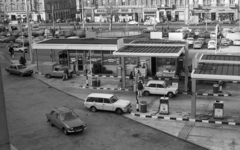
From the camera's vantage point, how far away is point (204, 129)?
20531 millimetres

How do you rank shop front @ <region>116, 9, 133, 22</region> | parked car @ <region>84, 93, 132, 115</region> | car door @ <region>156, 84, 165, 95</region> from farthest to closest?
shop front @ <region>116, 9, 133, 22</region>
car door @ <region>156, 84, 165, 95</region>
parked car @ <region>84, 93, 132, 115</region>

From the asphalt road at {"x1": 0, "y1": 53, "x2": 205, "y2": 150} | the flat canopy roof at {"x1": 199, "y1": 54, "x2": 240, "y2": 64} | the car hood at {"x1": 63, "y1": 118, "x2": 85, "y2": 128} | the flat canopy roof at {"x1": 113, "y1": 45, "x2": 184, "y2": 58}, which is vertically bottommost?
the asphalt road at {"x1": 0, "y1": 53, "x2": 205, "y2": 150}

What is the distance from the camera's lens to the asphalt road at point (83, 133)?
18672mm

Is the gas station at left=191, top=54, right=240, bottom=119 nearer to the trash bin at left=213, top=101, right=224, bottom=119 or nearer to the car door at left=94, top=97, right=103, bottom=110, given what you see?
the trash bin at left=213, top=101, right=224, bottom=119

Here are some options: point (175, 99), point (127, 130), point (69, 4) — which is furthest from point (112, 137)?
point (69, 4)

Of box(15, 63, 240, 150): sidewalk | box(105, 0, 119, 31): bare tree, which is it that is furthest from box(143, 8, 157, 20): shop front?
box(15, 63, 240, 150): sidewalk

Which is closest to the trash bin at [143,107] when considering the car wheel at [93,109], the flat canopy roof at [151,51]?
the car wheel at [93,109]

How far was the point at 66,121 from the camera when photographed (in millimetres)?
20516

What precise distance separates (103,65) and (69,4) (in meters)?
96.3

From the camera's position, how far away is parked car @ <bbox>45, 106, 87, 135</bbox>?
20.1 m

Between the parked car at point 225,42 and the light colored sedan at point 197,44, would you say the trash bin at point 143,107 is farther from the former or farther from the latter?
the parked car at point 225,42

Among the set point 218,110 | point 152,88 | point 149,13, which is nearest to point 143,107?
point 152,88

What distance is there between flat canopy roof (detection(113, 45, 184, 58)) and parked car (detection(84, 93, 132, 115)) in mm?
5540

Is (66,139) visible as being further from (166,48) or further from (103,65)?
(103,65)
